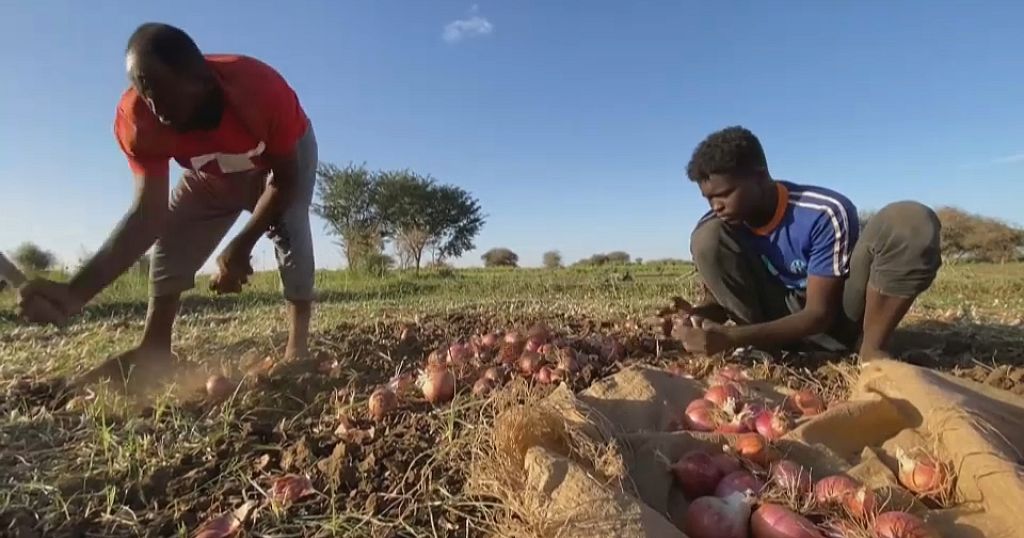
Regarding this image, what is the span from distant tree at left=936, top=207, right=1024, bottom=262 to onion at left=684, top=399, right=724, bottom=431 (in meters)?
27.2

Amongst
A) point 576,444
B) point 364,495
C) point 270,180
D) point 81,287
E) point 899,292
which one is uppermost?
point 270,180

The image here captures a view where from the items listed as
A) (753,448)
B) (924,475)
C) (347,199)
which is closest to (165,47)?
(753,448)

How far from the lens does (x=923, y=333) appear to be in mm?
3482

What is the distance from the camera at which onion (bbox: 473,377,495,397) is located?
2.13m

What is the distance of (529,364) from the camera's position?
2549 millimetres

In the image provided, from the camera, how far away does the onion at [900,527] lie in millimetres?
1211

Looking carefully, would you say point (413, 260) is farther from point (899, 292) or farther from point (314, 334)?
point (899, 292)

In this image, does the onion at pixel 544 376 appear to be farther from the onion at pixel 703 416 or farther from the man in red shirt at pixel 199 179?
the man in red shirt at pixel 199 179

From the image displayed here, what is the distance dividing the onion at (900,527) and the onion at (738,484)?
0.77 ft

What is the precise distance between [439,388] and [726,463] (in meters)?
1.02

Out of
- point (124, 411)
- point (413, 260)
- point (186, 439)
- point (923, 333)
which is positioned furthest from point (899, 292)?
point (413, 260)

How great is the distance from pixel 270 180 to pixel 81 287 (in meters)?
0.86

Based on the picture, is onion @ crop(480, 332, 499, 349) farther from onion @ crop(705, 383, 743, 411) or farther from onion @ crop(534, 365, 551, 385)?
onion @ crop(705, 383, 743, 411)

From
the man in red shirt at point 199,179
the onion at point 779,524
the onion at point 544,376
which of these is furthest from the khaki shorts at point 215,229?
the onion at point 779,524
